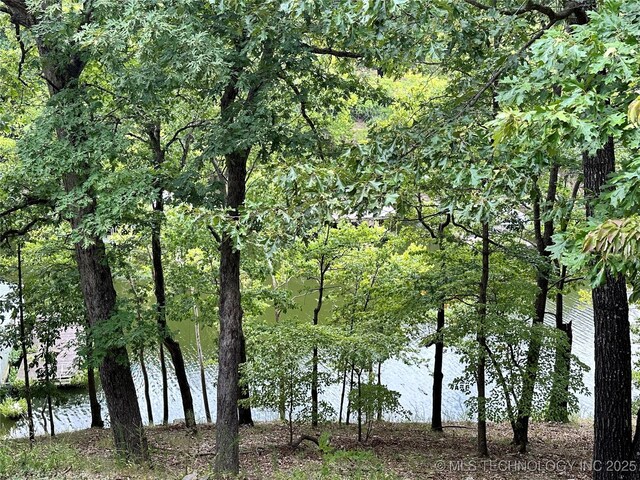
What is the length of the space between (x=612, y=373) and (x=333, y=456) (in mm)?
3656

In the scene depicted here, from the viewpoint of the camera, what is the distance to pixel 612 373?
6.23 metres

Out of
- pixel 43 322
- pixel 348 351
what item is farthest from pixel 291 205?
pixel 43 322

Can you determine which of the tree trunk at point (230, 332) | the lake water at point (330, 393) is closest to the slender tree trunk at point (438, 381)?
the lake water at point (330, 393)

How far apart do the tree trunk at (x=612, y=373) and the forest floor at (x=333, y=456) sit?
2250 millimetres

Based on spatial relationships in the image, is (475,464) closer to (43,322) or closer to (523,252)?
(523,252)

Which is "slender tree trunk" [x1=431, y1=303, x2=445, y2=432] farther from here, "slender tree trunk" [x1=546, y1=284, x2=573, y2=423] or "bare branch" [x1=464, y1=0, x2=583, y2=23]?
"bare branch" [x1=464, y1=0, x2=583, y2=23]

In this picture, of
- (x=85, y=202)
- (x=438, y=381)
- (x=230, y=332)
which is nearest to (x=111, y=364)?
(x=230, y=332)

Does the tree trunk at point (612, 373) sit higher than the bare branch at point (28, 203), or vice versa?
the bare branch at point (28, 203)

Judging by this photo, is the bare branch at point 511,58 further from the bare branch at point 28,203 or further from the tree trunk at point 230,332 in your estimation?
the bare branch at point 28,203

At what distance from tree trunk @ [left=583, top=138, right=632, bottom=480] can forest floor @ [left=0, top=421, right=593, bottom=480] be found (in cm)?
225

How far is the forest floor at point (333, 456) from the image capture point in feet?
22.0

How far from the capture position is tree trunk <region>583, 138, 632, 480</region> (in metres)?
6.16

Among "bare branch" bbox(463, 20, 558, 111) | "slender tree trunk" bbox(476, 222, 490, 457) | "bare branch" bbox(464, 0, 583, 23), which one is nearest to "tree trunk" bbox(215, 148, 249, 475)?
"bare branch" bbox(463, 20, 558, 111)

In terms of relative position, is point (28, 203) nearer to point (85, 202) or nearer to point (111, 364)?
point (85, 202)
